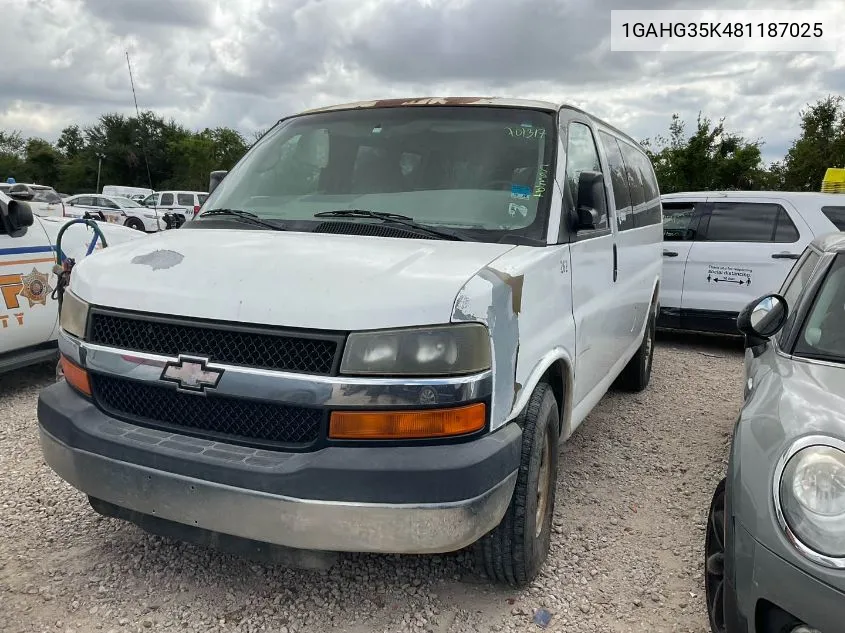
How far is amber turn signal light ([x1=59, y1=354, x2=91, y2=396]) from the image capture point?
2605mm

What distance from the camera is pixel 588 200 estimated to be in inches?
122

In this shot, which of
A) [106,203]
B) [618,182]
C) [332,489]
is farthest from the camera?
[106,203]

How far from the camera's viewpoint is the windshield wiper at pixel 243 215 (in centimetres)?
304

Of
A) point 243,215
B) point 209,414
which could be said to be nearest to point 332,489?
point 209,414

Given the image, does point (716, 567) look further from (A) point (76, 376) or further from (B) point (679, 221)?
(B) point (679, 221)

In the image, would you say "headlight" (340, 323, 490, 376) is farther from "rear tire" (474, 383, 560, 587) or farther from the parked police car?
the parked police car

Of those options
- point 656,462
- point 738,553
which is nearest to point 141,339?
point 738,553

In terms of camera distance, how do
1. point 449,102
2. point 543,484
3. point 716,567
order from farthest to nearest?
point 449,102, point 543,484, point 716,567

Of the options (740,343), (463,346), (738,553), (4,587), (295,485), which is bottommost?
(740,343)

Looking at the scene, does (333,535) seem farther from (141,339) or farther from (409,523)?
(141,339)

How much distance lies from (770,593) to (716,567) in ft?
2.10

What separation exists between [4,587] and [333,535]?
5.26 feet

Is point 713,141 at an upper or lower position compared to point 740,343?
upper

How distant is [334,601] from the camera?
8.89ft
